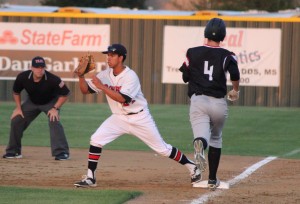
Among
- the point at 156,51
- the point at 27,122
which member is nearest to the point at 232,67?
the point at 27,122

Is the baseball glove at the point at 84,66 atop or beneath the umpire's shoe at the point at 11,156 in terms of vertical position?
atop

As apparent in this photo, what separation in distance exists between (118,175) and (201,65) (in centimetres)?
228

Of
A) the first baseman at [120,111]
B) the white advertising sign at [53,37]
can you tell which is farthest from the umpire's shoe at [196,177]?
the white advertising sign at [53,37]

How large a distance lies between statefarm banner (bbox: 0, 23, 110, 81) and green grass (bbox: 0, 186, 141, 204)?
60.0ft

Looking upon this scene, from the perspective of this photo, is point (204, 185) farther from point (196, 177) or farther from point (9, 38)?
point (9, 38)

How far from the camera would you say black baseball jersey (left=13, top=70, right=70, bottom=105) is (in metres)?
13.0

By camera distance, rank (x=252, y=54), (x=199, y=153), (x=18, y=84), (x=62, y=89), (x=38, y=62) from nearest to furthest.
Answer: (x=199, y=153)
(x=38, y=62)
(x=18, y=84)
(x=62, y=89)
(x=252, y=54)

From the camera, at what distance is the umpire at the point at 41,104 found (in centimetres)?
1302

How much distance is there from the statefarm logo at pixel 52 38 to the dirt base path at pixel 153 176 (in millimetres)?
13707

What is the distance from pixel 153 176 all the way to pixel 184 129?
309 inches

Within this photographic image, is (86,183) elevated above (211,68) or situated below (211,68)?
below

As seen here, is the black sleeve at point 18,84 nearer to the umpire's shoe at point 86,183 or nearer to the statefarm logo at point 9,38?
the umpire's shoe at point 86,183

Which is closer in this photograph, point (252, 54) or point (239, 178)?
point (239, 178)

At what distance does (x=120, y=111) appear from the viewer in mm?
10445
